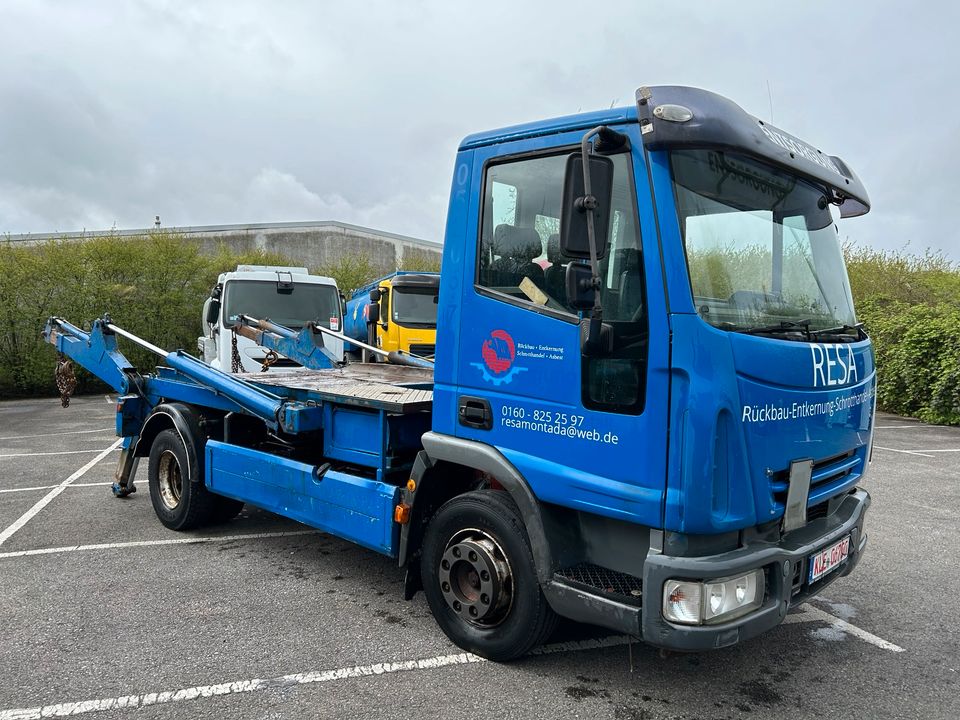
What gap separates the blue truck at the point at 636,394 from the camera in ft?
8.81

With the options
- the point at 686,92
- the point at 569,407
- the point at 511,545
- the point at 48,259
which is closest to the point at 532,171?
the point at 686,92

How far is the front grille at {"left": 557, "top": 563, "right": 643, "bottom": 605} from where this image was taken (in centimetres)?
288

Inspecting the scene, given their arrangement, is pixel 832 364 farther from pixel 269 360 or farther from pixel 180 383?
pixel 269 360

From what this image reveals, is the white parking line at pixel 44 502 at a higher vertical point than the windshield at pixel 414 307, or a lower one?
lower

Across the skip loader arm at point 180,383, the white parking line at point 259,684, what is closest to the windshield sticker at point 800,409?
the white parking line at point 259,684

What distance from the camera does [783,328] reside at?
9.73ft

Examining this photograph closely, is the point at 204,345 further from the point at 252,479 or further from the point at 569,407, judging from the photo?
the point at 569,407

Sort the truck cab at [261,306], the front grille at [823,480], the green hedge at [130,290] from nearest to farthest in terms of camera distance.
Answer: the front grille at [823,480] → the truck cab at [261,306] → the green hedge at [130,290]

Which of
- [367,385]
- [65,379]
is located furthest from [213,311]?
[367,385]

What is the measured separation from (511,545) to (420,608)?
3.82 ft

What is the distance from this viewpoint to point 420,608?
408cm

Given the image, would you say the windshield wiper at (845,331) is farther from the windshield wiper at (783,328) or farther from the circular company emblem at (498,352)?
the circular company emblem at (498,352)

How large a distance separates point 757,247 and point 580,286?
94 centimetres

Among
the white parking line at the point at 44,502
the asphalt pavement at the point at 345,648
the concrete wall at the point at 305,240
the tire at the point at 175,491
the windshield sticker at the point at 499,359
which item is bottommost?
the white parking line at the point at 44,502
